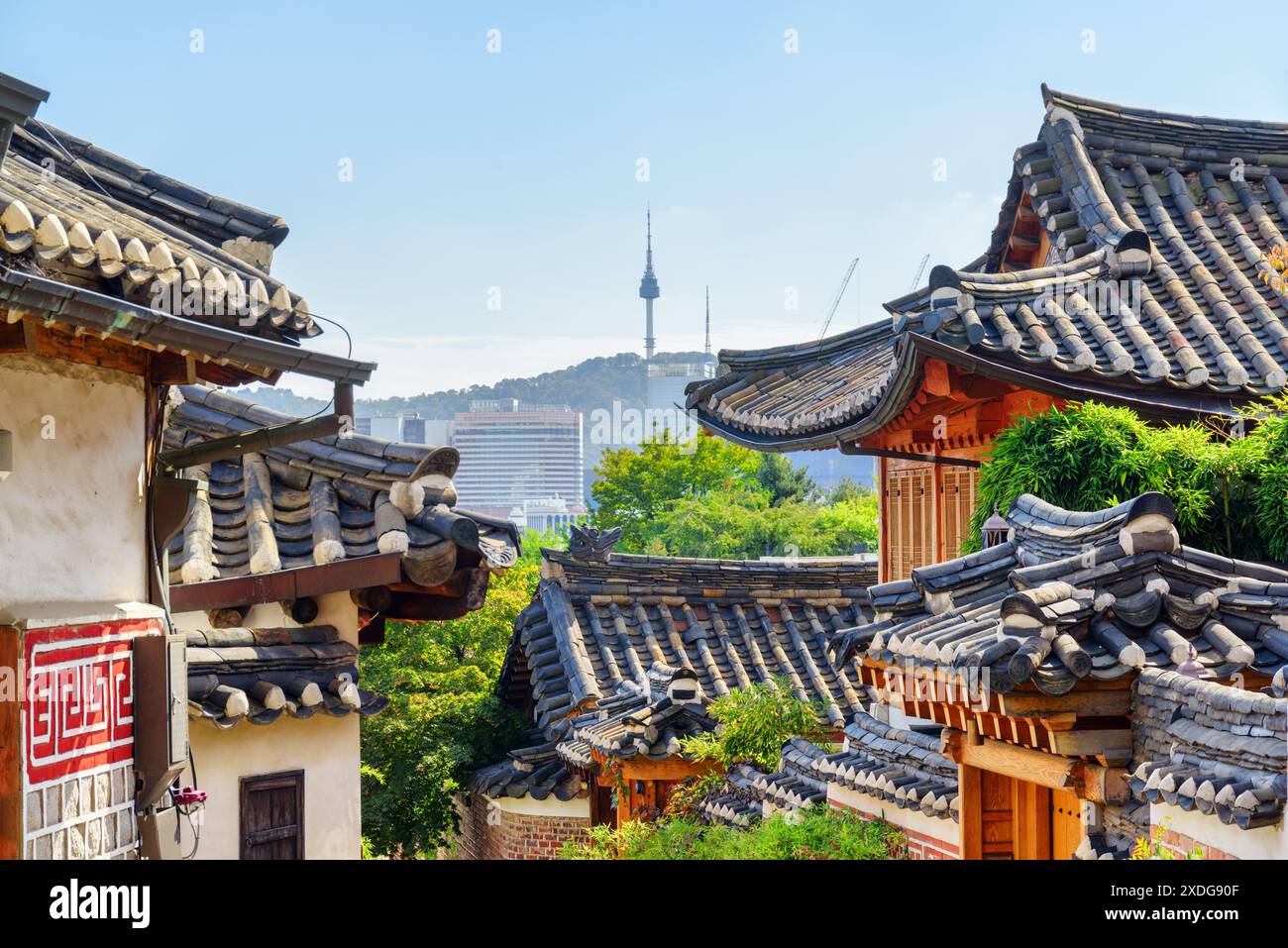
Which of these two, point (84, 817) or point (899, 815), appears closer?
point (84, 817)

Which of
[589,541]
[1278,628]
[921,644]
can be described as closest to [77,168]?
[921,644]

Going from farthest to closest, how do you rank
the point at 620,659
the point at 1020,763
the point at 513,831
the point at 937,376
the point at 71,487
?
1. the point at 620,659
2. the point at 513,831
3. the point at 937,376
4. the point at 1020,763
5. the point at 71,487

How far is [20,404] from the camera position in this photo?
16.3 feet

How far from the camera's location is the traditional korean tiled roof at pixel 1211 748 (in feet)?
15.4

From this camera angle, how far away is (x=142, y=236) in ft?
17.9

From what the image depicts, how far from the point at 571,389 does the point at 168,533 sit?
369ft

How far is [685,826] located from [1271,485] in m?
6.45

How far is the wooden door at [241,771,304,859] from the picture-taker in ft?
24.1

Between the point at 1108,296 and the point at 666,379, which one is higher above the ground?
the point at 666,379

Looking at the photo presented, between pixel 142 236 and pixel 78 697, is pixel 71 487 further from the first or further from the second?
→ pixel 142 236

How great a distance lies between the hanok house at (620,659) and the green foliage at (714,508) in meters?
23.9

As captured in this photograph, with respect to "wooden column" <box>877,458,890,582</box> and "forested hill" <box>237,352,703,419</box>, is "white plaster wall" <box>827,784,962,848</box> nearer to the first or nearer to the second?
"wooden column" <box>877,458,890,582</box>

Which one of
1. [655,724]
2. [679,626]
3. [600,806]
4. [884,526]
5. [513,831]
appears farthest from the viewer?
A: [679,626]

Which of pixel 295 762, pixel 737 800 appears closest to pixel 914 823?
pixel 737 800
